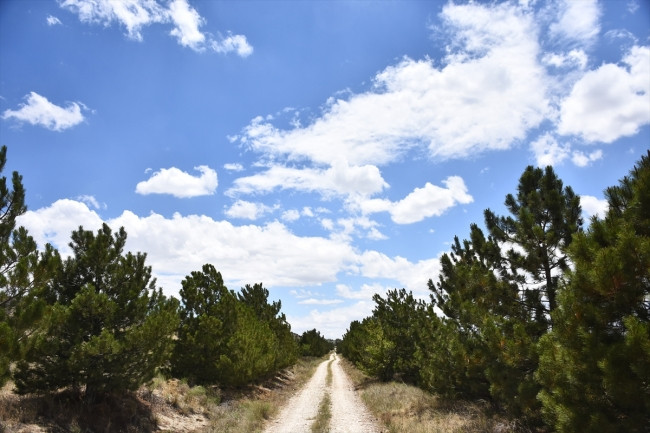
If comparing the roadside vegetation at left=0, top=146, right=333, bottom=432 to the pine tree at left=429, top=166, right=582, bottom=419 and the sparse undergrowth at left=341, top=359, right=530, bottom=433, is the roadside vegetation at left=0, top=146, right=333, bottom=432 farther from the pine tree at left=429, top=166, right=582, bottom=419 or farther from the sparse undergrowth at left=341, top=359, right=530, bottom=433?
the pine tree at left=429, top=166, right=582, bottom=419

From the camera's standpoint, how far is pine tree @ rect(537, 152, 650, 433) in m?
4.76

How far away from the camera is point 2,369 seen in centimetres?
749

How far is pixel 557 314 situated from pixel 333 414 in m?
15.3

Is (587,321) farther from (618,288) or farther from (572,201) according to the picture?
(572,201)

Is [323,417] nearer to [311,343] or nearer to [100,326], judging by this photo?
[100,326]

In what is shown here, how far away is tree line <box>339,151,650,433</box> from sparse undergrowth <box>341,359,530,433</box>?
0.63 metres

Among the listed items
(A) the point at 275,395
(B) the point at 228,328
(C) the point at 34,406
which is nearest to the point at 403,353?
(A) the point at 275,395

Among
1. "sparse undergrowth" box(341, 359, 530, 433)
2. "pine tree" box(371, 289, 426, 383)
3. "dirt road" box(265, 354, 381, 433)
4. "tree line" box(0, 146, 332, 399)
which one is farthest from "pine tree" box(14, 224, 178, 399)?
"pine tree" box(371, 289, 426, 383)

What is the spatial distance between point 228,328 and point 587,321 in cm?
1990

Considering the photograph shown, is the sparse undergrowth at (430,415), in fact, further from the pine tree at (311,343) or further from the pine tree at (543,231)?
the pine tree at (311,343)

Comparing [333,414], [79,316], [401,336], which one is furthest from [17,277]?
[401,336]

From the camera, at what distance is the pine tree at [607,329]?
4762mm

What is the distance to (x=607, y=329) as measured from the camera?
5.33 meters

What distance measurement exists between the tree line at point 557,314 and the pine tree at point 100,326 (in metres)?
9.83
